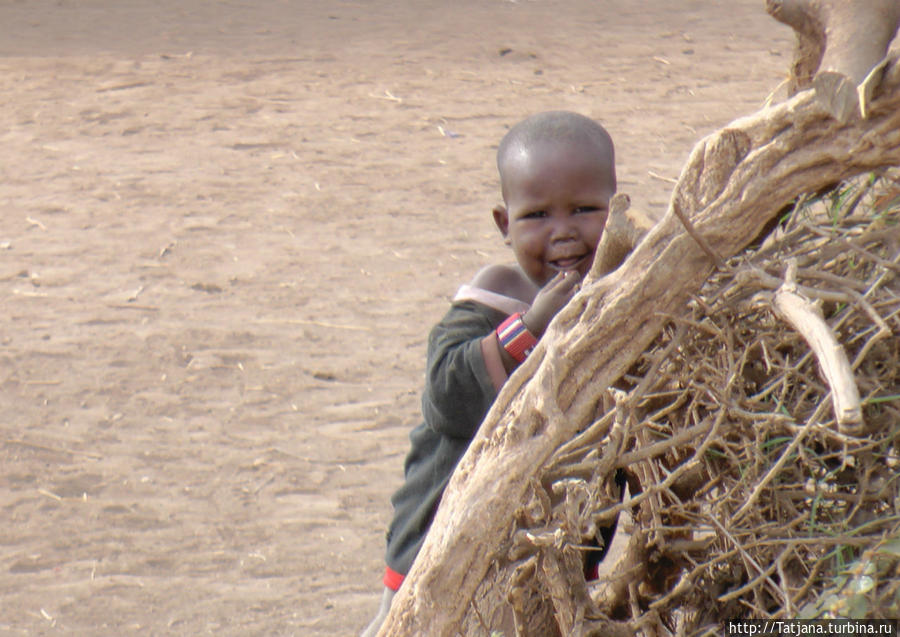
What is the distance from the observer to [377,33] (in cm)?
873

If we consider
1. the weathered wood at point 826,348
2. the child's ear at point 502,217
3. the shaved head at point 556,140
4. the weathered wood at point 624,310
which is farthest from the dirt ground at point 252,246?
the weathered wood at point 826,348

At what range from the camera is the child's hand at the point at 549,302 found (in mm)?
2002

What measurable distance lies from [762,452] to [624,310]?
27 cm

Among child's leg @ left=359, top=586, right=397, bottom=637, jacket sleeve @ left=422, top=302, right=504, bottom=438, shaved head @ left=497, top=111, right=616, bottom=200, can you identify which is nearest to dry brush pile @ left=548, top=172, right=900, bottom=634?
jacket sleeve @ left=422, top=302, right=504, bottom=438

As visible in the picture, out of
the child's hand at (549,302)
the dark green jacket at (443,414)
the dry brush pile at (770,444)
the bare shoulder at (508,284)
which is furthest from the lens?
the bare shoulder at (508,284)

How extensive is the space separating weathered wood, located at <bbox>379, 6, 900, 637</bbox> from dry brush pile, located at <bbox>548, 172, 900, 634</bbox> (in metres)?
0.05

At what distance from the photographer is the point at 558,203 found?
218cm

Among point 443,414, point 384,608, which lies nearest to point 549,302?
point 443,414

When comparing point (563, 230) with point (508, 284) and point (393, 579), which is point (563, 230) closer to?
point (508, 284)

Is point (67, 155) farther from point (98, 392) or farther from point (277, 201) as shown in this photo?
point (98, 392)

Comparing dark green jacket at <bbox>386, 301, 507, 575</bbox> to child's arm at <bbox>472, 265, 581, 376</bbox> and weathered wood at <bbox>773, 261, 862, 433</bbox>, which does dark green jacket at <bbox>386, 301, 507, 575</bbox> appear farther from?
weathered wood at <bbox>773, 261, 862, 433</bbox>

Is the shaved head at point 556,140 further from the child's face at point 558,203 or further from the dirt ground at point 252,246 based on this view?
the dirt ground at point 252,246

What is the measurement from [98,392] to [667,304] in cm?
299

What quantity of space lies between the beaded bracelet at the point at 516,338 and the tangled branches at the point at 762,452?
9.9 inches
